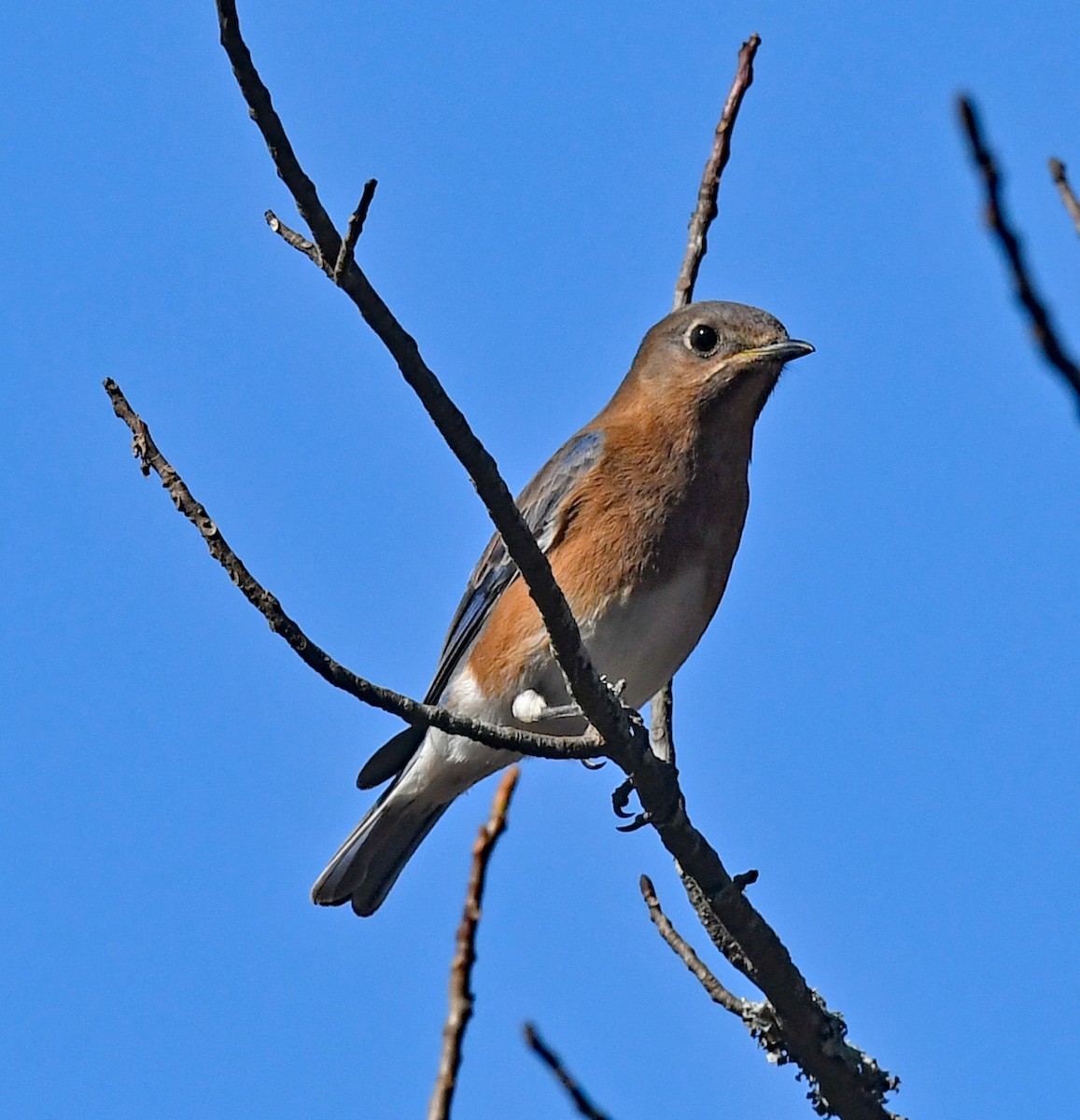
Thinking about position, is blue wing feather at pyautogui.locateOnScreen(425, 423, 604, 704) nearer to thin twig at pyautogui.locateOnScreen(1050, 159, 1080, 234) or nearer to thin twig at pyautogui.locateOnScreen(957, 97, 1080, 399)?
thin twig at pyautogui.locateOnScreen(1050, 159, 1080, 234)

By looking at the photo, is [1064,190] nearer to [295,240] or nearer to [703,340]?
[295,240]

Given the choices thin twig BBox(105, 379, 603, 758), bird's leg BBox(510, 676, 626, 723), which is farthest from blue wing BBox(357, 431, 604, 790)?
thin twig BBox(105, 379, 603, 758)

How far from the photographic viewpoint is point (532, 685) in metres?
7.96

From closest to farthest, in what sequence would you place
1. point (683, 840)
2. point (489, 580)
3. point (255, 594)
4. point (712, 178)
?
point (255, 594) < point (683, 840) < point (712, 178) < point (489, 580)

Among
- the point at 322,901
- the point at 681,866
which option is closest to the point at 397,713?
the point at 681,866

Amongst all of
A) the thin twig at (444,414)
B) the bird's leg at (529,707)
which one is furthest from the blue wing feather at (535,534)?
the thin twig at (444,414)

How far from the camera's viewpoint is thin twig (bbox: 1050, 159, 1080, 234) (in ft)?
10.7

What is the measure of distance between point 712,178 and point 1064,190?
4.57 m

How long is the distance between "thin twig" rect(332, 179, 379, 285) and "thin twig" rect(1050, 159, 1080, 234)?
1.72 metres

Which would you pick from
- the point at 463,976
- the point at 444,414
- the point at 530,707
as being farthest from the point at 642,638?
the point at 463,976

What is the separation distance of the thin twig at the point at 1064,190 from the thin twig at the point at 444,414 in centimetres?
194

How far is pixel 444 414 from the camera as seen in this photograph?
502 centimetres

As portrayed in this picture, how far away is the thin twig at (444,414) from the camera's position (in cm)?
415

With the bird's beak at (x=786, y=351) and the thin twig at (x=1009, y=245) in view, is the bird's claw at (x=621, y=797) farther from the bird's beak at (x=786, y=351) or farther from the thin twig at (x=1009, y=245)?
the thin twig at (x=1009, y=245)
